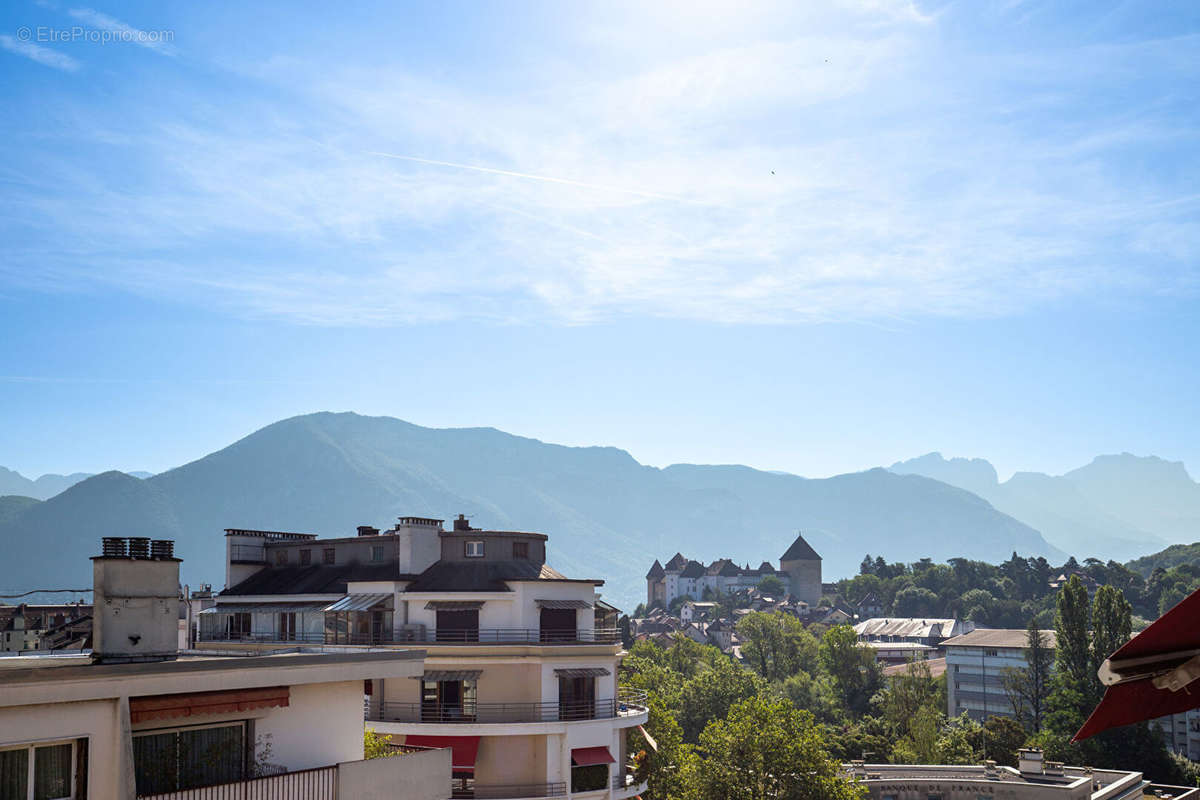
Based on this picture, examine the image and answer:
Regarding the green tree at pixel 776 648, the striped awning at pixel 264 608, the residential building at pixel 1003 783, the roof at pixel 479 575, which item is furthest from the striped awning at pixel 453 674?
the green tree at pixel 776 648

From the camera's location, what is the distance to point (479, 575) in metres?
49.9

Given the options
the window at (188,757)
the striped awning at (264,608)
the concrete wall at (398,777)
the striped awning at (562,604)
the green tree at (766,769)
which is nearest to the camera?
the window at (188,757)

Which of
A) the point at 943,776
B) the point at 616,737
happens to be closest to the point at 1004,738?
the point at 943,776

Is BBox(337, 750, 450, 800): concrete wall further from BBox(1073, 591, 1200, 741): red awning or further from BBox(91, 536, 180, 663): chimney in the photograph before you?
BBox(1073, 591, 1200, 741): red awning

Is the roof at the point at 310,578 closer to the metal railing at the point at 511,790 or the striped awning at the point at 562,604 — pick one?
the striped awning at the point at 562,604

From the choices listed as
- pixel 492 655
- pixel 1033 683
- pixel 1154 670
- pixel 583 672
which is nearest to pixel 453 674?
pixel 492 655

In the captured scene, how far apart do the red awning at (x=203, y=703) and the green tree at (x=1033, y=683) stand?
112m

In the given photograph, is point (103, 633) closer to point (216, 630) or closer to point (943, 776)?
point (216, 630)

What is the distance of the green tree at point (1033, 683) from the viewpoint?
11456 cm

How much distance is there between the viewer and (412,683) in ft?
153

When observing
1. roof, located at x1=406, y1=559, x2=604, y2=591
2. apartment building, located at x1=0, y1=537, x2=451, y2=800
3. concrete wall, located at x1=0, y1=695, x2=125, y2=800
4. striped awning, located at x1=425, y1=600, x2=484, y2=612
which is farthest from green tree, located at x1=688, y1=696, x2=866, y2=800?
concrete wall, located at x1=0, y1=695, x2=125, y2=800

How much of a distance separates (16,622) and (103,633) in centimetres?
10537

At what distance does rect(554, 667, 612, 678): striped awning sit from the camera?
4688 cm

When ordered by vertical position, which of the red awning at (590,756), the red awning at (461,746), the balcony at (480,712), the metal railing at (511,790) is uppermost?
the balcony at (480,712)
